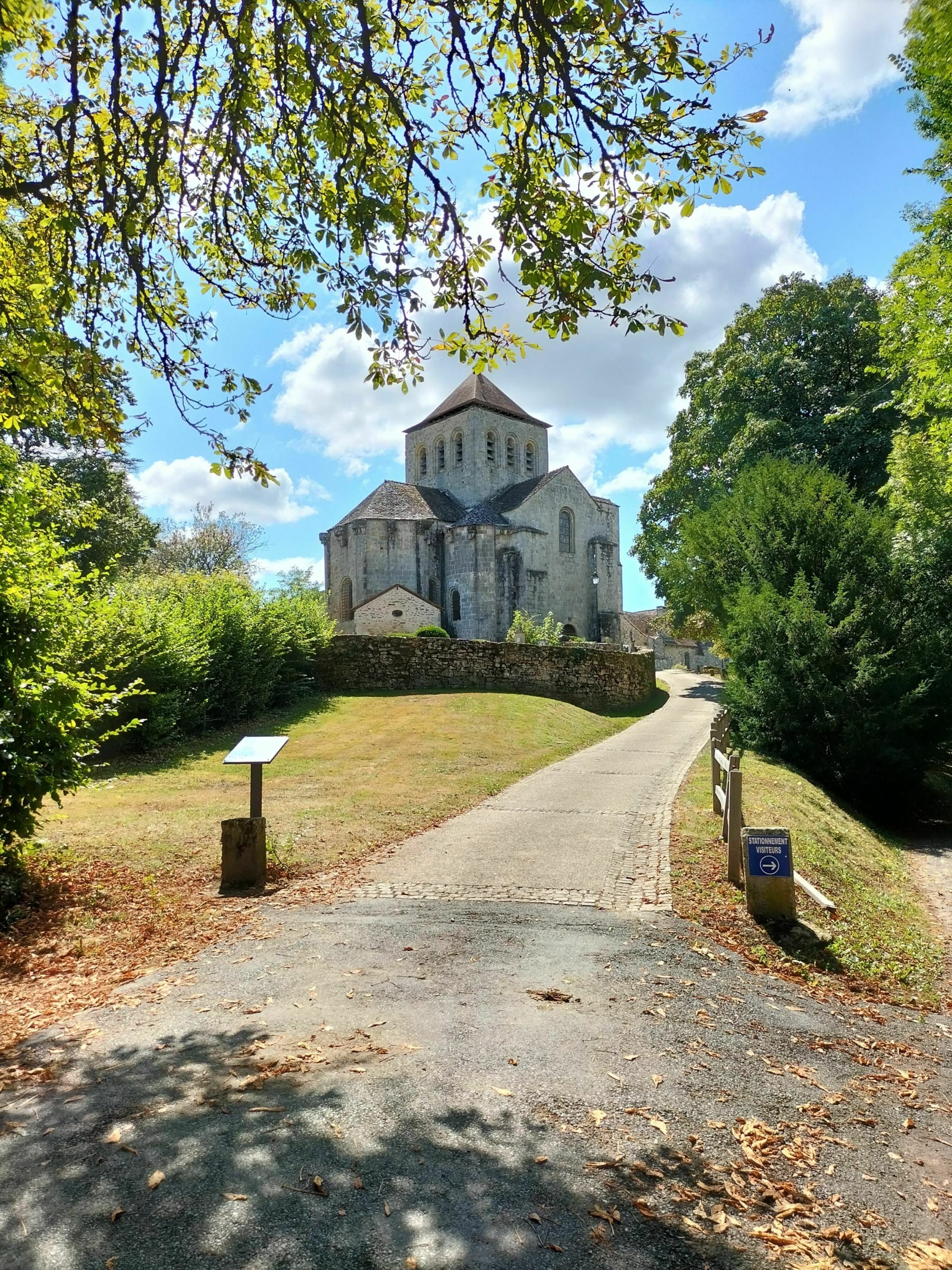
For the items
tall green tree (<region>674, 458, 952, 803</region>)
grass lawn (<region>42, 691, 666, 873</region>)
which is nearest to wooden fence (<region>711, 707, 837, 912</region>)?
grass lawn (<region>42, 691, 666, 873</region>)

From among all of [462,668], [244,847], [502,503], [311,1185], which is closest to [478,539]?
[502,503]

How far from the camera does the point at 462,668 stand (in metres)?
26.1

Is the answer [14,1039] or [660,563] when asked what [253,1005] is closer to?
[14,1039]

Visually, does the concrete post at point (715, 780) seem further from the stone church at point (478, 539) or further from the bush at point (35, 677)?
the stone church at point (478, 539)

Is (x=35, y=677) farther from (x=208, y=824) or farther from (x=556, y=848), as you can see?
(x=556, y=848)

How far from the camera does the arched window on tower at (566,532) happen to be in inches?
1673

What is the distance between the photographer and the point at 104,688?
23.8 ft

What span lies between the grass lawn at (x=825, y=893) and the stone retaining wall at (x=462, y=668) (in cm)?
1241

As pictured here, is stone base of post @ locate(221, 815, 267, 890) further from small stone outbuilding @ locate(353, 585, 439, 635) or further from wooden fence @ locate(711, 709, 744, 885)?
small stone outbuilding @ locate(353, 585, 439, 635)

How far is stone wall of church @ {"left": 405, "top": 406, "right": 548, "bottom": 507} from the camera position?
4403 centimetres

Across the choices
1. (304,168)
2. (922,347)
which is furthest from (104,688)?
(922,347)

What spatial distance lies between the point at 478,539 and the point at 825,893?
1255 inches

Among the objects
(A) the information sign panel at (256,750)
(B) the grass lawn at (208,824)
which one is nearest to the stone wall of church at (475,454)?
(B) the grass lawn at (208,824)

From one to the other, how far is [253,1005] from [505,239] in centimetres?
556
